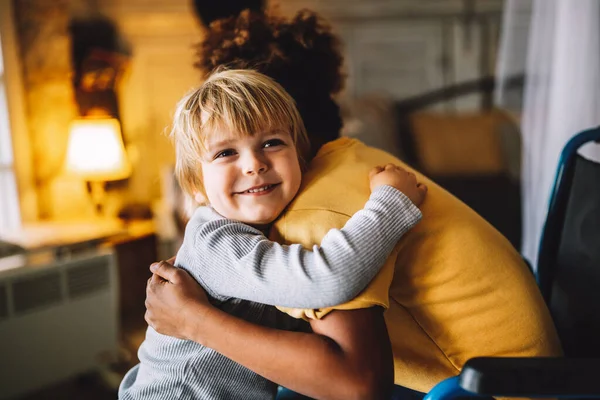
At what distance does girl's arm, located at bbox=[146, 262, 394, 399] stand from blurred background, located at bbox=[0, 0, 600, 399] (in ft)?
3.33

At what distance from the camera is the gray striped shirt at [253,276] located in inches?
30.3

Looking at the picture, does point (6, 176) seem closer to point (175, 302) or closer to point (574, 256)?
point (175, 302)

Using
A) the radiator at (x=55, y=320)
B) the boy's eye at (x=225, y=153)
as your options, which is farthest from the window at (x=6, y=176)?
the boy's eye at (x=225, y=153)

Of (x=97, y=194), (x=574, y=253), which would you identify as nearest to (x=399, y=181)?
(x=574, y=253)

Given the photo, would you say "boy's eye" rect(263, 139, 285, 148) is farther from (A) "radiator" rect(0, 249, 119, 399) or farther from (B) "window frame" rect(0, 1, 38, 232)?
(B) "window frame" rect(0, 1, 38, 232)

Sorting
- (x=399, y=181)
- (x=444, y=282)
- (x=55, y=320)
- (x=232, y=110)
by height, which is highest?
(x=232, y=110)

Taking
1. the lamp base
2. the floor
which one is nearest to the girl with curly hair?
the floor

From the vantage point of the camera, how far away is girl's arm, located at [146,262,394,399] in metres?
0.75

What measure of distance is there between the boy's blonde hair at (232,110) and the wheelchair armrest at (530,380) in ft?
1.52

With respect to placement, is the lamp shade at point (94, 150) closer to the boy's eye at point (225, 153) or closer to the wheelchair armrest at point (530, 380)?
the boy's eye at point (225, 153)

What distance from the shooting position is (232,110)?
0.90 metres

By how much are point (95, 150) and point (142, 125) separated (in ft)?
2.45

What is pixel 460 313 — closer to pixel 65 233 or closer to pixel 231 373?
pixel 231 373

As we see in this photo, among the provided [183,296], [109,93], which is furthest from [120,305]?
[183,296]
